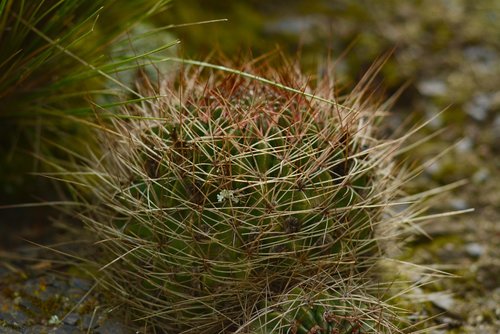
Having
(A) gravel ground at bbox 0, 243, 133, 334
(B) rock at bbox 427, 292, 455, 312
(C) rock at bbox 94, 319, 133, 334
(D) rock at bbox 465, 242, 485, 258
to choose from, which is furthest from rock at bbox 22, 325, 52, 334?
(D) rock at bbox 465, 242, 485, 258

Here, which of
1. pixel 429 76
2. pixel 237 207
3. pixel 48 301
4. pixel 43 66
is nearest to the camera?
pixel 237 207

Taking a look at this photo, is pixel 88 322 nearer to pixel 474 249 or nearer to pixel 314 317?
pixel 314 317

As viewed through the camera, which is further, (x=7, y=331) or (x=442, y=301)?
(x=442, y=301)

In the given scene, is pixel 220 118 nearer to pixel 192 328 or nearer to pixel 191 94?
pixel 191 94

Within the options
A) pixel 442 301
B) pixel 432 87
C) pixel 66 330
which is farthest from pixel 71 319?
pixel 432 87

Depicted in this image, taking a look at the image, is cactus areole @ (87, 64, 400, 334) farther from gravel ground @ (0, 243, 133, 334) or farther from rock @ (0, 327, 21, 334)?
rock @ (0, 327, 21, 334)

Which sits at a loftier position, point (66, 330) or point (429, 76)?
point (66, 330)

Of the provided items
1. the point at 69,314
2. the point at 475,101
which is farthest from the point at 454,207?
the point at 69,314
